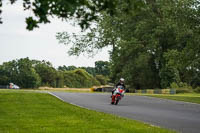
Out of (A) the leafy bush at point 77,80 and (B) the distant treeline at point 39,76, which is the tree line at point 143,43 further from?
(A) the leafy bush at point 77,80

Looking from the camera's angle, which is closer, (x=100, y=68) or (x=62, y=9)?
(x=62, y=9)

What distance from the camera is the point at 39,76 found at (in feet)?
392

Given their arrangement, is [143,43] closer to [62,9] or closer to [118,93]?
[118,93]

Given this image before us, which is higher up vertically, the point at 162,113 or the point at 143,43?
the point at 143,43

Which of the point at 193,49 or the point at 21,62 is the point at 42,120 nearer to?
the point at 193,49

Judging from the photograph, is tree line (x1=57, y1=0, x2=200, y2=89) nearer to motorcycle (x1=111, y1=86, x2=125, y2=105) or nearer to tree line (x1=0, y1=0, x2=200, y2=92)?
tree line (x1=0, y1=0, x2=200, y2=92)

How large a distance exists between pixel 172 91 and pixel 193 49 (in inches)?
445

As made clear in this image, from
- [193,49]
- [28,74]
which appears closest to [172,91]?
[193,49]

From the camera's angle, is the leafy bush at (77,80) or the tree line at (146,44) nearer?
the tree line at (146,44)

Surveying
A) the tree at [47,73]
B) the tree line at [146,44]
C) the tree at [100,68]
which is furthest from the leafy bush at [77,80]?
the tree line at [146,44]

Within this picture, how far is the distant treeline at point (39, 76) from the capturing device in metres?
111

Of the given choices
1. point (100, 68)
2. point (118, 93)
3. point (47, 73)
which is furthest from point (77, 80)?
Result: point (118, 93)

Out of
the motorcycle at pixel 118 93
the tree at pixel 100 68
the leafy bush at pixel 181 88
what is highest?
the tree at pixel 100 68

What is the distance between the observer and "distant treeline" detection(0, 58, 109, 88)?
110750 mm
